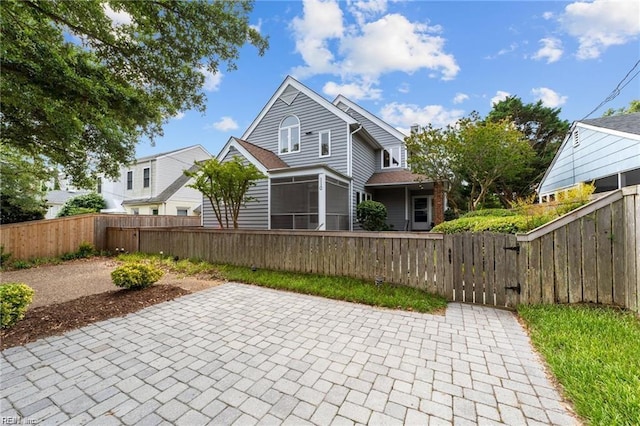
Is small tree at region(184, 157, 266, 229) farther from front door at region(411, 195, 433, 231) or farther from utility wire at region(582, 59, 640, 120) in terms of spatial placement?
utility wire at region(582, 59, 640, 120)

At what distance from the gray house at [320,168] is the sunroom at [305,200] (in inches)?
1.7

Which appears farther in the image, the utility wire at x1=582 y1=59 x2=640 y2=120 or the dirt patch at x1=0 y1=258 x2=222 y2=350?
the utility wire at x1=582 y1=59 x2=640 y2=120

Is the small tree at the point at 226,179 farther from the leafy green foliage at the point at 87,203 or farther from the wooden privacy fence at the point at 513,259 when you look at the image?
the leafy green foliage at the point at 87,203

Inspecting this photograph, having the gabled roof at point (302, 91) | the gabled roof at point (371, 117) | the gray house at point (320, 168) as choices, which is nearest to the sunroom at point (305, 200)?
the gray house at point (320, 168)

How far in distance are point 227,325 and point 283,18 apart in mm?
9122

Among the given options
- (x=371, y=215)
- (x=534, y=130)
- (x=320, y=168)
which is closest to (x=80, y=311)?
(x=320, y=168)

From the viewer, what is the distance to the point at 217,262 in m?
7.88

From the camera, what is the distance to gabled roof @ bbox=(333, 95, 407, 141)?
50.1ft

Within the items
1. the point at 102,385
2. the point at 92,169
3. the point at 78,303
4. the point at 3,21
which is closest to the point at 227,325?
the point at 102,385

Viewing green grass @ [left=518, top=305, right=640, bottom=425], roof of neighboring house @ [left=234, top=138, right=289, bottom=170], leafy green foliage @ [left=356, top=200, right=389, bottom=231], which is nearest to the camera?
green grass @ [left=518, top=305, right=640, bottom=425]

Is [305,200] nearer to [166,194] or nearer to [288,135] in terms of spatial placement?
[288,135]

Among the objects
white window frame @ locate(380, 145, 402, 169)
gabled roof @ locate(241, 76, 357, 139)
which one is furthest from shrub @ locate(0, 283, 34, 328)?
white window frame @ locate(380, 145, 402, 169)

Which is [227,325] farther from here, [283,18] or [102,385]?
[283,18]

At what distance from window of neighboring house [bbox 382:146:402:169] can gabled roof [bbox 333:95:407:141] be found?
0.76m
